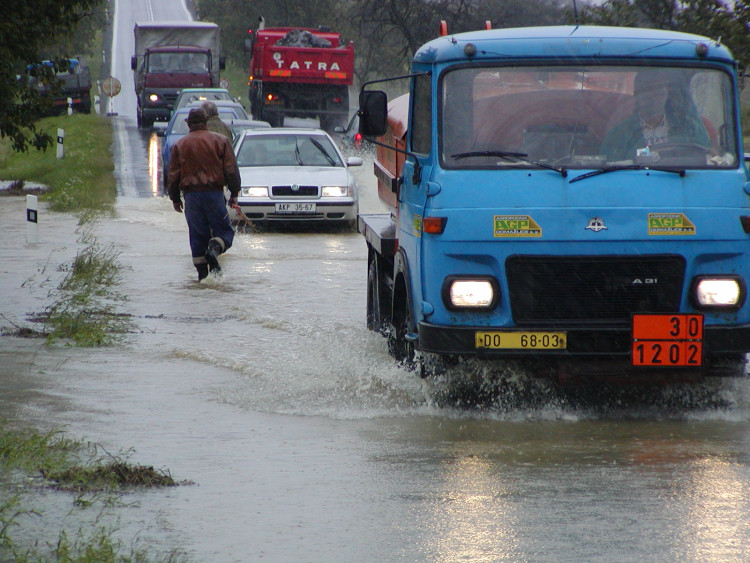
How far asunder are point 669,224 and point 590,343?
2.58 ft

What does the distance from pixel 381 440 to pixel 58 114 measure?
44742mm

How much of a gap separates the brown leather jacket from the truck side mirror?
506cm

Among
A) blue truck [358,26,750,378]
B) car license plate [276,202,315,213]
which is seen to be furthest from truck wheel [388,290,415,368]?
car license plate [276,202,315,213]

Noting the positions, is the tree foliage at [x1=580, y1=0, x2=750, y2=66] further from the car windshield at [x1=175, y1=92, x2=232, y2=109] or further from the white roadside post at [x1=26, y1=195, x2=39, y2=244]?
the white roadside post at [x1=26, y1=195, x2=39, y2=244]

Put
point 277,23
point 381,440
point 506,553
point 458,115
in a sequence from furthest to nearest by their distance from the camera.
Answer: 1. point 277,23
2. point 458,115
3. point 381,440
4. point 506,553

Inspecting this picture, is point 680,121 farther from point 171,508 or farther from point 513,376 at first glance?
point 171,508

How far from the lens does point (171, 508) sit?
18.0 ft

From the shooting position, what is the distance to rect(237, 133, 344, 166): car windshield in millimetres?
18969

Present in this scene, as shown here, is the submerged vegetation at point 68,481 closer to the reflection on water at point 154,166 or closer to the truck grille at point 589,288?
the truck grille at point 589,288

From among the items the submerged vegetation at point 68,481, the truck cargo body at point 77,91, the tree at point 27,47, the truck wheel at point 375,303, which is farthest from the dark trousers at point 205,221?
the truck cargo body at point 77,91

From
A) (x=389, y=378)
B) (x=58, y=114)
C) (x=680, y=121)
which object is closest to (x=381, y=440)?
(x=389, y=378)

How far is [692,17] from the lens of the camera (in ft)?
91.5

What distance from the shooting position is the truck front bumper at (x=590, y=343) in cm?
712

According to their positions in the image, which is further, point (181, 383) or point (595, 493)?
point (181, 383)
